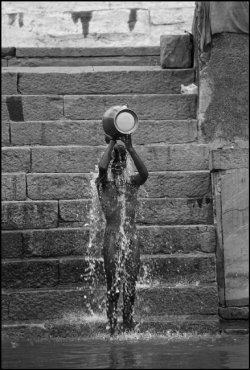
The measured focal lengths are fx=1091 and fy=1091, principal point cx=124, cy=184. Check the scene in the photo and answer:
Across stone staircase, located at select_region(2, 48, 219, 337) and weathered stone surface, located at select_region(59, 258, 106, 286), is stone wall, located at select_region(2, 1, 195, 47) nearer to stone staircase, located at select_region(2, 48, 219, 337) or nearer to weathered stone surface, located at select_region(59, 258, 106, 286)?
stone staircase, located at select_region(2, 48, 219, 337)

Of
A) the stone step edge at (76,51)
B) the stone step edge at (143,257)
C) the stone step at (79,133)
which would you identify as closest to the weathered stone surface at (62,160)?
the stone step at (79,133)

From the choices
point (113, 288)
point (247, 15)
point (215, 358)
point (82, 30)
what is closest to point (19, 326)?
point (113, 288)

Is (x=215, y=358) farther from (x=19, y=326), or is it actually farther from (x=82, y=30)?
(x=82, y=30)

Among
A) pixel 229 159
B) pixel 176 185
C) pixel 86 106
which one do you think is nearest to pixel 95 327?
pixel 176 185

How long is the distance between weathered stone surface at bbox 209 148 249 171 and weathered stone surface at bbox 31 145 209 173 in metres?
0.60

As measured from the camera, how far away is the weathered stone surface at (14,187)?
958 centimetres

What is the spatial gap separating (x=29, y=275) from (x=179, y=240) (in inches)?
51.0

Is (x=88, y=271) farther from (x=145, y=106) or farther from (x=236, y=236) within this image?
(x=145, y=106)

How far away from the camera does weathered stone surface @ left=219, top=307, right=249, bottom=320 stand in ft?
29.0

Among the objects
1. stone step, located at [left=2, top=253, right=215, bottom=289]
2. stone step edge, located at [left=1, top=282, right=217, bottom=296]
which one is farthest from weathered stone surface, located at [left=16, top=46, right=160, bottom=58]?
stone step edge, located at [left=1, top=282, right=217, bottom=296]

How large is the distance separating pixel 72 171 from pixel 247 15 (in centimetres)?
207

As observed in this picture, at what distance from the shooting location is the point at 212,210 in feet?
30.8

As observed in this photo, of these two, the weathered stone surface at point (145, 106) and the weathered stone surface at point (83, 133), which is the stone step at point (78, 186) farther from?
the weathered stone surface at point (145, 106)

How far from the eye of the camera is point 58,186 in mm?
9555
